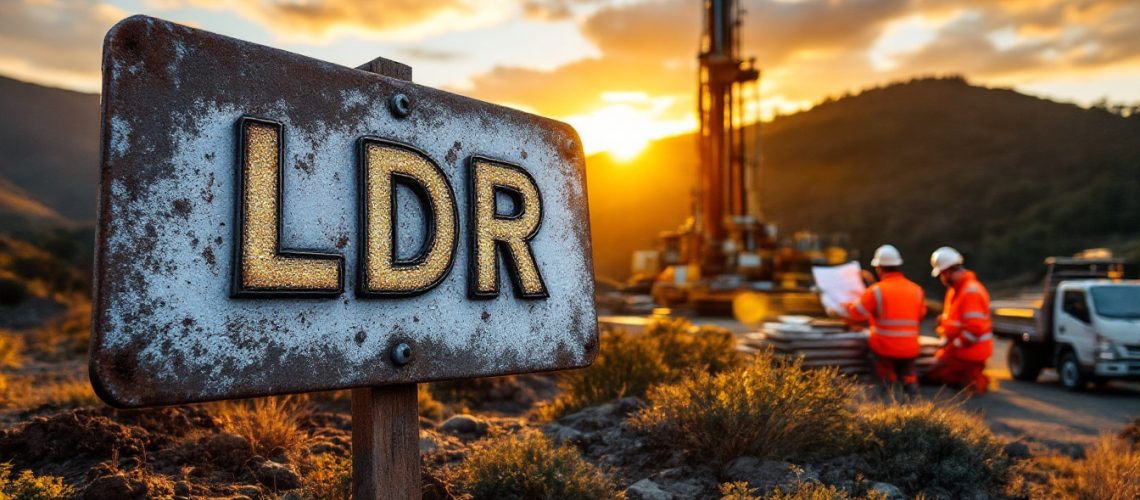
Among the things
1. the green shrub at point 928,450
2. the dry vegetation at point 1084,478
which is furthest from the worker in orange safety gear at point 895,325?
the green shrub at point 928,450

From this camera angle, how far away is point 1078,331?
10.2 m

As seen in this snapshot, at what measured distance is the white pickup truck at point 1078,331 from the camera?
31.8ft

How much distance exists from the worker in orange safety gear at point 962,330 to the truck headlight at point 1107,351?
151 cm

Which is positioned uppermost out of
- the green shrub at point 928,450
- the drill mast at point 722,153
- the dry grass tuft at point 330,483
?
the drill mast at point 722,153

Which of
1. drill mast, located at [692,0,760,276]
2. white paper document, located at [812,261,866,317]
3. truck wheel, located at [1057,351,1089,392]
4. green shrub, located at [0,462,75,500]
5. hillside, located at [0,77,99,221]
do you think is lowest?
truck wheel, located at [1057,351,1089,392]

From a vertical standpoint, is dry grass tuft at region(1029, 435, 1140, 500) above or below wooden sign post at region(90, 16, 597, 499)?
below

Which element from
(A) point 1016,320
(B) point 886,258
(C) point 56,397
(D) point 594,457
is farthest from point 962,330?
(C) point 56,397

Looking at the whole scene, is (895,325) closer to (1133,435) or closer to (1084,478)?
(1133,435)

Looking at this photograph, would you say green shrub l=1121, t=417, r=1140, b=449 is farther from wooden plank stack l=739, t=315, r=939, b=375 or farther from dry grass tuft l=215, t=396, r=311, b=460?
dry grass tuft l=215, t=396, r=311, b=460

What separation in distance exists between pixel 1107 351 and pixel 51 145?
10482 cm

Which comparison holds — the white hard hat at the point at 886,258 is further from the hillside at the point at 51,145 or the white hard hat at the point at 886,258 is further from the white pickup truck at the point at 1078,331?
the hillside at the point at 51,145

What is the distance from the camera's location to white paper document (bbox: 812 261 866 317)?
10.6 meters

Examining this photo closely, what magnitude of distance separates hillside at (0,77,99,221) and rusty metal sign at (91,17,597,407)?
8327cm

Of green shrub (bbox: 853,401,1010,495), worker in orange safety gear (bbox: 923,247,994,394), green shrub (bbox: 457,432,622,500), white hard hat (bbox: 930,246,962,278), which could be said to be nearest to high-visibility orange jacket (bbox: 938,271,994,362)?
worker in orange safety gear (bbox: 923,247,994,394)
